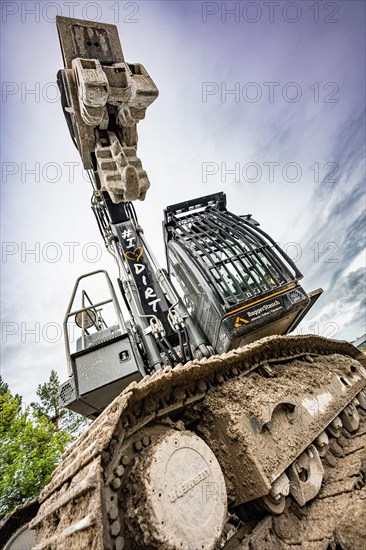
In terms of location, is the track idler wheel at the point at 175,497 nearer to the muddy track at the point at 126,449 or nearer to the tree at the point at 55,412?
the muddy track at the point at 126,449

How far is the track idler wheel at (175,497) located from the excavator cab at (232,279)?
155 inches

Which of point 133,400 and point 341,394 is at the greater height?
point 133,400

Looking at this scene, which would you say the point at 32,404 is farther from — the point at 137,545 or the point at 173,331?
the point at 137,545

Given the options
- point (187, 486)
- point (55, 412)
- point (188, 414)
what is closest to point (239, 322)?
point (188, 414)

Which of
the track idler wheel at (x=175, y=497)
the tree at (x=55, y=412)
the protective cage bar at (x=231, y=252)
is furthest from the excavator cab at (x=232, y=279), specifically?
the tree at (x=55, y=412)

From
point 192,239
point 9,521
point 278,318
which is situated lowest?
point 9,521

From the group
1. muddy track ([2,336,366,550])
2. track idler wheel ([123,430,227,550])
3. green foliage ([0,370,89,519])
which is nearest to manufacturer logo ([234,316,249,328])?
muddy track ([2,336,366,550])

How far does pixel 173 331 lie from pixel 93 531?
4460 millimetres

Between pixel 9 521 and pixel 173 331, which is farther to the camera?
pixel 173 331

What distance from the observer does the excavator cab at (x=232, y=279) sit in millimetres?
5848

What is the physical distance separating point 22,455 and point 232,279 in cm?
1293

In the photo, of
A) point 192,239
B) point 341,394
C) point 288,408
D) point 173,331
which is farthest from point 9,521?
point 192,239

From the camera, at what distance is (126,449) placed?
5.48 feet

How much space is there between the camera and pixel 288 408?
2.53m
